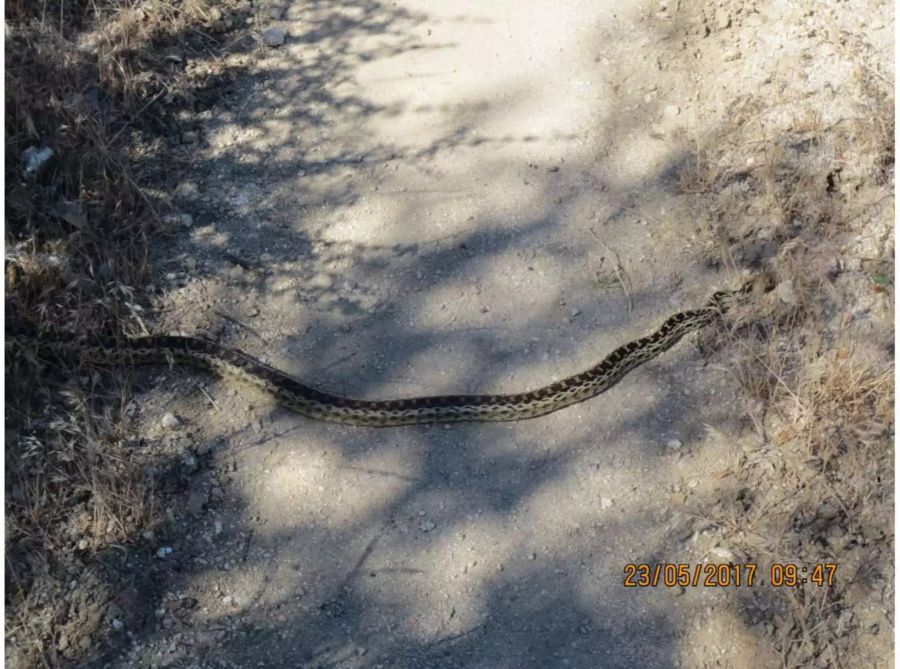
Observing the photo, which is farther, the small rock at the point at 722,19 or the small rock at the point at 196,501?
the small rock at the point at 722,19

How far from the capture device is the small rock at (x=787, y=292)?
7.50 m

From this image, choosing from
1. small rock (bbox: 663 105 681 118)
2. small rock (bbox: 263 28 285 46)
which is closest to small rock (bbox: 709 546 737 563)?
small rock (bbox: 663 105 681 118)

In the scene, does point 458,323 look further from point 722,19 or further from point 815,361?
point 722,19

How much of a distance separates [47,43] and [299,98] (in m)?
2.27

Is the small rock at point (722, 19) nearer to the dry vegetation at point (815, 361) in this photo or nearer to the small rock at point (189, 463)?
the dry vegetation at point (815, 361)

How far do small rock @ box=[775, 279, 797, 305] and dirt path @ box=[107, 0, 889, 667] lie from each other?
591 millimetres

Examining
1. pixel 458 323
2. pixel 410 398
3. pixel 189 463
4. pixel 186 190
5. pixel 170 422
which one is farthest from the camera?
pixel 186 190

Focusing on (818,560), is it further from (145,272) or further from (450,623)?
(145,272)

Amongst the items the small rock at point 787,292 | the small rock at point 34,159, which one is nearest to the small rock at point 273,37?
the small rock at point 34,159

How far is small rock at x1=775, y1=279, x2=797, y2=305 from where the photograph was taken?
750cm
